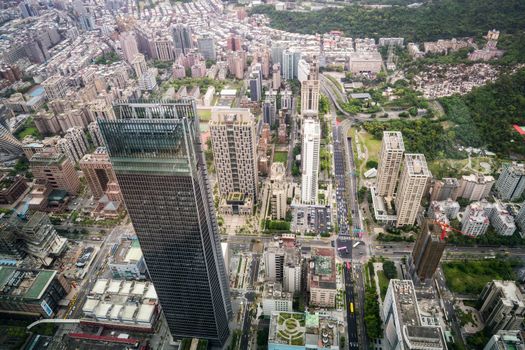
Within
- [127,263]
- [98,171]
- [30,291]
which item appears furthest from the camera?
[98,171]

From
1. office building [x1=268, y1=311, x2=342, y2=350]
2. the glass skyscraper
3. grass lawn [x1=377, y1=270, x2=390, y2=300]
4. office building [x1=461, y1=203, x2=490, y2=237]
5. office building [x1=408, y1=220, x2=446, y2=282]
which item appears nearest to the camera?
the glass skyscraper

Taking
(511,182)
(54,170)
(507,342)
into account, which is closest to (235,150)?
(54,170)

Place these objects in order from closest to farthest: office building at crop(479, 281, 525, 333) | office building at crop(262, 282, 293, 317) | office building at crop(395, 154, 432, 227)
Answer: office building at crop(479, 281, 525, 333) → office building at crop(262, 282, 293, 317) → office building at crop(395, 154, 432, 227)

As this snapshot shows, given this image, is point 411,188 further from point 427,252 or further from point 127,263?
point 127,263

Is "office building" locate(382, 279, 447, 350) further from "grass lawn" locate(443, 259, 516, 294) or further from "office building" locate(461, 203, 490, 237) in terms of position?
"office building" locate(461, 203, 490, 237)

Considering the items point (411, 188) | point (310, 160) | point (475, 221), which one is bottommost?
point (475, 221)

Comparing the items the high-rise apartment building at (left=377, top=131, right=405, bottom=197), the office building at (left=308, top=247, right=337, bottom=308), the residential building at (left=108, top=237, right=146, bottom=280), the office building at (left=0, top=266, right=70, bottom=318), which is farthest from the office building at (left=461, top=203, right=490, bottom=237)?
the office building at (left=0, top=266, right=70, bottom=318)
